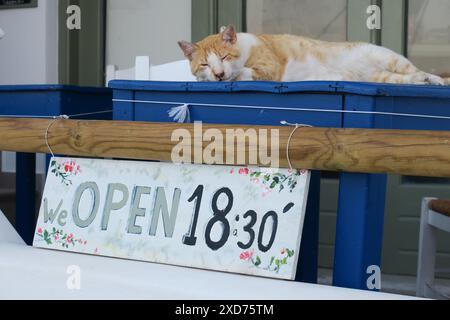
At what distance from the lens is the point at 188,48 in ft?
6.68

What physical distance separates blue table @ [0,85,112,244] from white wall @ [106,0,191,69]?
4.60ft

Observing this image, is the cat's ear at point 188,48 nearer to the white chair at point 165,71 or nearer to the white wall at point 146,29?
the white chair at point 165,71

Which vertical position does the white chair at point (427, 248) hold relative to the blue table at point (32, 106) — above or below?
below

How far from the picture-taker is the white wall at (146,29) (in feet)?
13.1

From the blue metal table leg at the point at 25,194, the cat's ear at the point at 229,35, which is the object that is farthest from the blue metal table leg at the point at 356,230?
the blue metal table leg at the point at 25,194

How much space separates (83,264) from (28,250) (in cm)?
23

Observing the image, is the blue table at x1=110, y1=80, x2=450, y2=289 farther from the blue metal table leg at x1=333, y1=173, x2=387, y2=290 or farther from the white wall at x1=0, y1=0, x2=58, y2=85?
the white wall at x1=0, y1=0, x2=58, y2=85

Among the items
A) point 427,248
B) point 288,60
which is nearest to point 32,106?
point 288,60

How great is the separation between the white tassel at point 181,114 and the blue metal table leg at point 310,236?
1.09ft

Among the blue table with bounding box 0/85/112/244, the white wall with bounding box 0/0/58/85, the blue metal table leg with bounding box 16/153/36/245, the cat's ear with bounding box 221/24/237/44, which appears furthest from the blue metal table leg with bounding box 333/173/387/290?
the white wall with bounding box 0/0/58/85

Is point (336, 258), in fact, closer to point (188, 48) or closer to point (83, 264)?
point (83, 264)

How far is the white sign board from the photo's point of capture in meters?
1.56

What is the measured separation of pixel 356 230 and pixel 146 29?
275 centimetres
